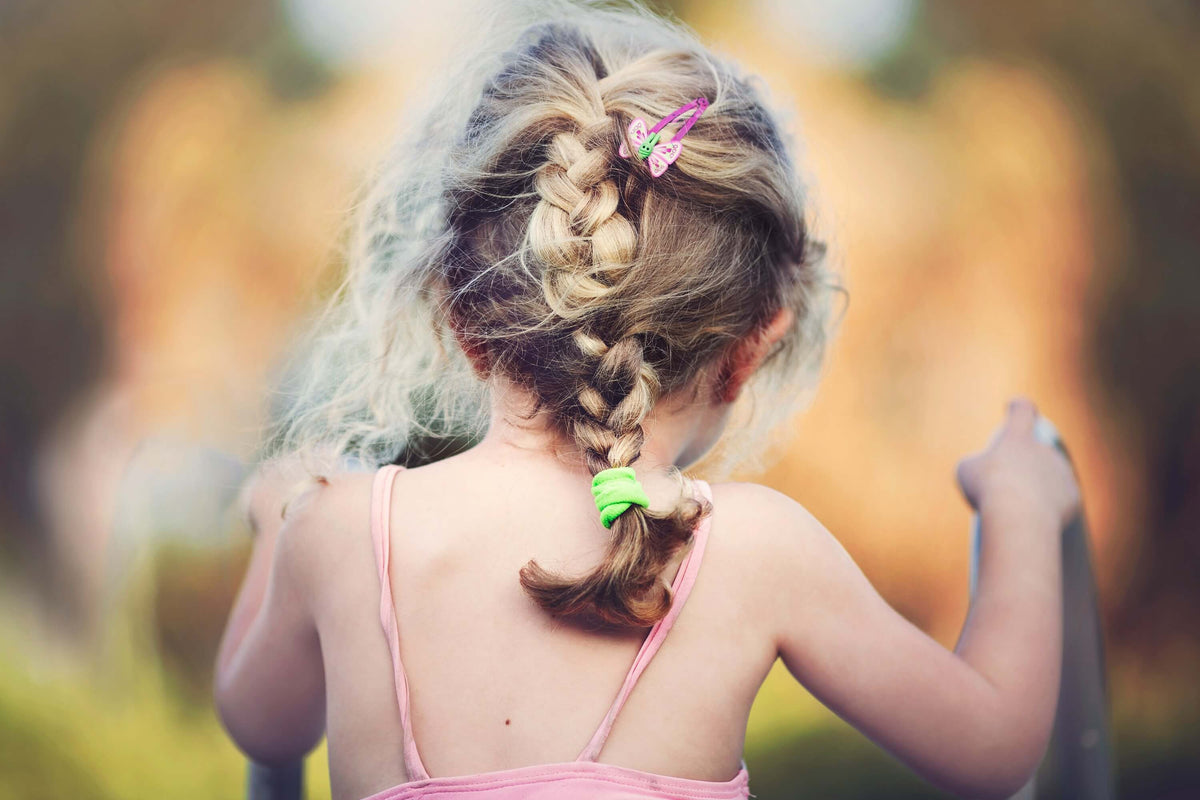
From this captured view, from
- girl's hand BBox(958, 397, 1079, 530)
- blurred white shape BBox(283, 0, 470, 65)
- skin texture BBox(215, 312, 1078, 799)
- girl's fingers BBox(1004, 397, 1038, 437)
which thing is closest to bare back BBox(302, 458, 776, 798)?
skin texture BBox(215, 312, 1078, 799)

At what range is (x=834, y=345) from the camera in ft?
3.02

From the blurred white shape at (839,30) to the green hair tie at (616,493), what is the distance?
2.06 ft

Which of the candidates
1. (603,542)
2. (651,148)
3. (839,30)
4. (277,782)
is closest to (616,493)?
(603,542)

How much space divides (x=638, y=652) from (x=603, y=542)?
0.06 meters

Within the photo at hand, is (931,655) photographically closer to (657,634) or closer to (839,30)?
(657,634)

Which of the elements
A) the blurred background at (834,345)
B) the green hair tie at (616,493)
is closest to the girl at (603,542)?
the green hair tie at (616,493)

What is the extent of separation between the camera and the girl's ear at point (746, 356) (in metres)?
0.60

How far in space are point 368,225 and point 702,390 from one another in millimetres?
326

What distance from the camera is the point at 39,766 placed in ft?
2.93

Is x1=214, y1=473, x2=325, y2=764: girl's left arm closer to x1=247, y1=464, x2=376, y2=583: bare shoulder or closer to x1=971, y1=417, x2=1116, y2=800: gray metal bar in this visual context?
x1=247, y1=464, x2=376, y2=583: bare shoulder

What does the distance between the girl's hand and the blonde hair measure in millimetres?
196

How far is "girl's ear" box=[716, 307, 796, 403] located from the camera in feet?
1.97

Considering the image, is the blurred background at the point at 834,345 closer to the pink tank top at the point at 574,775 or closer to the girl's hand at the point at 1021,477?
the girl's hand at the point at 1021,477

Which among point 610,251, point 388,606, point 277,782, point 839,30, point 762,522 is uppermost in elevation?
point 839,30
